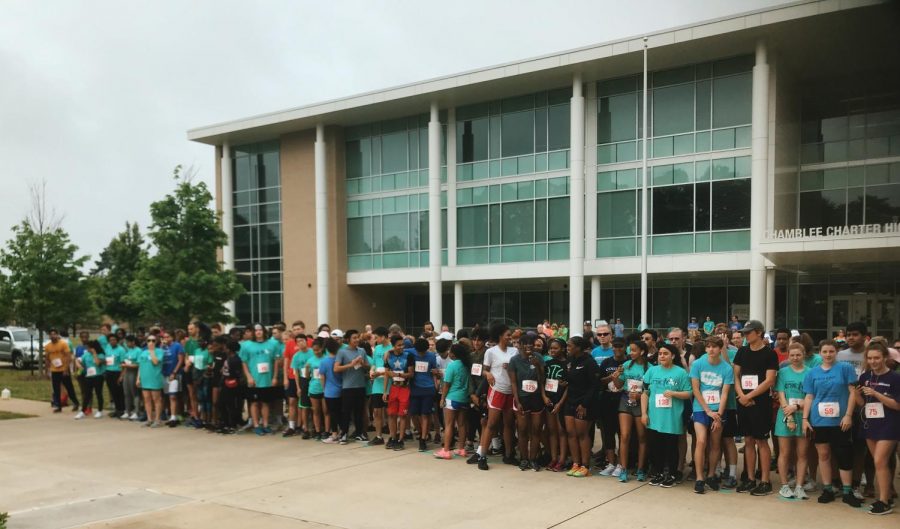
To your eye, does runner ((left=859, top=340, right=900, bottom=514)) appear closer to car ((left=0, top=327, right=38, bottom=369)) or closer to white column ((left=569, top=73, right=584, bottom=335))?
white column ((left=569, top=73, right=584, bottom=335))

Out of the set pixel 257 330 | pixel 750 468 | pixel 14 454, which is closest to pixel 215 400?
pixel 257 330

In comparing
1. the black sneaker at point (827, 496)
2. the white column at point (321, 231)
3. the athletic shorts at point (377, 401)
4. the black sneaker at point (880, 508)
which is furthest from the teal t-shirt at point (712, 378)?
the white column at point (321, 231)

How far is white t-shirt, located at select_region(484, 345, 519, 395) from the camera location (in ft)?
31.4

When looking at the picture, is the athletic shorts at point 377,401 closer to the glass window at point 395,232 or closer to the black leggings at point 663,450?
the black leggings at point 663,450

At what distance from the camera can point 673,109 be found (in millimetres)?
26188

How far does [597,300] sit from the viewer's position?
27703mm

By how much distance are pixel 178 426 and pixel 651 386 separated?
10.0 m

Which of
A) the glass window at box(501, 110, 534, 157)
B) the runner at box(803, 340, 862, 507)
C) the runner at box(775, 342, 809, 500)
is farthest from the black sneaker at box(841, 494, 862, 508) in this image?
the glass window at box(501, 110, 534, 157)

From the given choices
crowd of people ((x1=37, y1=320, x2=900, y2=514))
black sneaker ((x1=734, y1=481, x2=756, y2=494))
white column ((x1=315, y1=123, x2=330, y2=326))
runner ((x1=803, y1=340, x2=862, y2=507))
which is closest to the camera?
runner ((x1=803, y1=340, x2=862, y2=507))

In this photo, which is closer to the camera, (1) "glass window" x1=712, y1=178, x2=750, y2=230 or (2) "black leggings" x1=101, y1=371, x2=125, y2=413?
(2) "black leggings" x1=101, y1=371, x2=125, y2=413

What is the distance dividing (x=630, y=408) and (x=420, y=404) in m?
3.59

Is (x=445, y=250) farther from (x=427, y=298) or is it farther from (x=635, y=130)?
(x=635, y=130)

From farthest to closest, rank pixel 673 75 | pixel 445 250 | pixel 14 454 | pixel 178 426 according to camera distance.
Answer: pixel 445 250 → pixel 673 75 → pixel 178 426 → pixel 14 454

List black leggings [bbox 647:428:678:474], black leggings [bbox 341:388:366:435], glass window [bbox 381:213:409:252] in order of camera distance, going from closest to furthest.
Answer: black leggings [bbox 647:428:678:474] < black leggings [bbox 341:388:366:435] < glass window [bbox 381:213:409:252]
